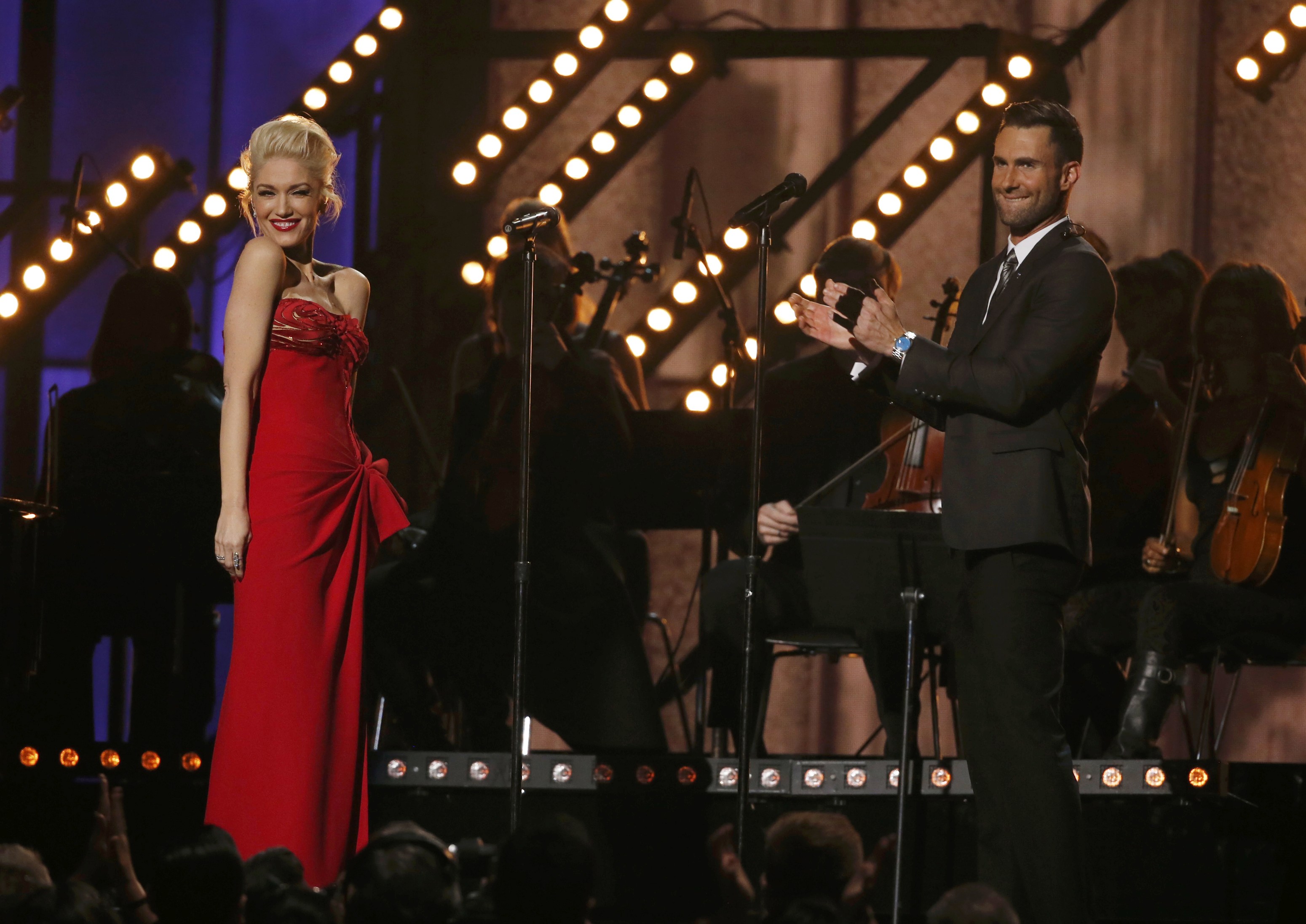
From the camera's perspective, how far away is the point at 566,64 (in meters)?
6.93

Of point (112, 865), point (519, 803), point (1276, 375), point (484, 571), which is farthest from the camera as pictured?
point (484, 571)

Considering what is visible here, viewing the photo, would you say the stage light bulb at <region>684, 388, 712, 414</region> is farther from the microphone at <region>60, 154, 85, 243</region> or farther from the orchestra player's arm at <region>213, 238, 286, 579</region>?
the orchestra player's arm at <region>213, 238, 286, 579</region>

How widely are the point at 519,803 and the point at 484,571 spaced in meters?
1.46

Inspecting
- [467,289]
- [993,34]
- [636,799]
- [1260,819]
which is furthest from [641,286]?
[1260,819]

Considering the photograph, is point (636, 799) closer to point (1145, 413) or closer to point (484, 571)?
point (484, 571)

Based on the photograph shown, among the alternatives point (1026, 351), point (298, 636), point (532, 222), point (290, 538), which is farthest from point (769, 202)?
point (298, 636)

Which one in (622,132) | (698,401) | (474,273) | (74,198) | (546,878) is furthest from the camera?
(622,132)

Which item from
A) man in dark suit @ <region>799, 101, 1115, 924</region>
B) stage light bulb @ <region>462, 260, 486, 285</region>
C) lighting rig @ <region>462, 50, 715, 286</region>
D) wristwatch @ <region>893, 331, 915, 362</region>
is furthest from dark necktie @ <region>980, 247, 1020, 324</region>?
lighting rig @ <region>462, 50, 715, 286</region>

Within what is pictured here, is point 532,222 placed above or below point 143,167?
below

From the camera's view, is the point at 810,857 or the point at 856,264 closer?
the point at 810,857

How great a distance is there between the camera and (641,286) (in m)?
7.03

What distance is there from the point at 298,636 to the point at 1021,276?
1.65 meters

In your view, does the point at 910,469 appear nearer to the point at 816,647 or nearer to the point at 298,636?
the point at 816,647

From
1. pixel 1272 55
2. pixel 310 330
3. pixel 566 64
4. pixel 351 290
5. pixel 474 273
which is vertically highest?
pixel 1272 55
